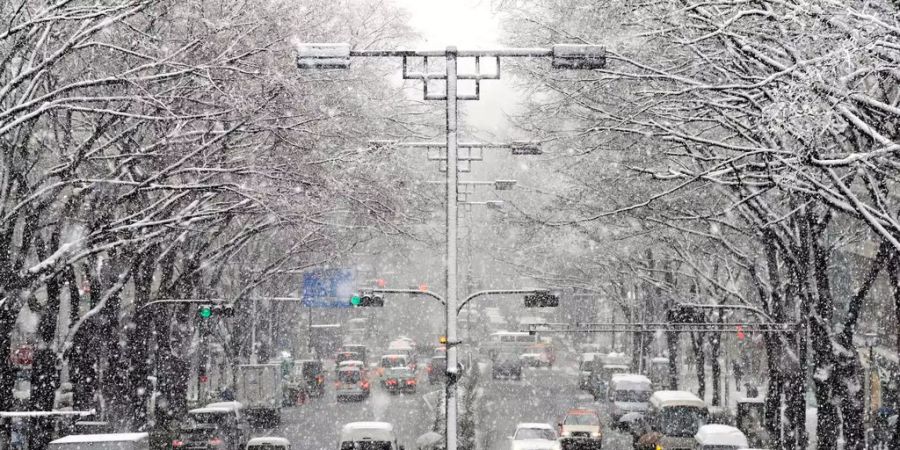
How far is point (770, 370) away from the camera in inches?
1035

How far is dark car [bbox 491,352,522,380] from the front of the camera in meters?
61.6

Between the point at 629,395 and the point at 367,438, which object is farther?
the point at 629,395

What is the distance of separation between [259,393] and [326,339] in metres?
34.1

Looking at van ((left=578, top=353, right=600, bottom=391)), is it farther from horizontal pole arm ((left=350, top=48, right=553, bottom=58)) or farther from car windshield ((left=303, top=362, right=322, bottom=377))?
horizontal pole arm ((left=350, top=48, right=553, bottom=58))

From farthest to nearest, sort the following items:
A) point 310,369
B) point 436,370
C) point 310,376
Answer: point 436,370
point 310,369
point 310,376

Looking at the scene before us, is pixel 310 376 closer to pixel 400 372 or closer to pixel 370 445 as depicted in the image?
pixel 400 372

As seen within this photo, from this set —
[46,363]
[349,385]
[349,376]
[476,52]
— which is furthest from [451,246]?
[349,385]

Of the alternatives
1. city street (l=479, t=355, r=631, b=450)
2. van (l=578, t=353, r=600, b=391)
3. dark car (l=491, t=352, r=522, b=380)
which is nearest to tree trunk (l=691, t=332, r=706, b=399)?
city street (l=479, t=355, r=631, b=450)

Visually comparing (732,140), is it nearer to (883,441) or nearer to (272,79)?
(272,79)

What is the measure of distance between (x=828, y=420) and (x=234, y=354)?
3282 cm

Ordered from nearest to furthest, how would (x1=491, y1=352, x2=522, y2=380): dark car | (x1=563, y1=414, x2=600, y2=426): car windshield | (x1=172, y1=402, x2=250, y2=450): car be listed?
(x1=172, y1=402, x2=250, y2=450): car → (x1=563, y1=414, x2=600, y2=426): car windshield → (x1=491, y1=352, x2=522, y2=380): dark car

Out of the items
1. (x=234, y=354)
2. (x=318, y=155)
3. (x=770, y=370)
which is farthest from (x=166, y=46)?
(x=234, y=354)

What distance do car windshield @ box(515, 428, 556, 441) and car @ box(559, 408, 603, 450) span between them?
10.6ft

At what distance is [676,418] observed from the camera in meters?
30.9
